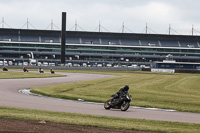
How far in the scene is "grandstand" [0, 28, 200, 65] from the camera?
154m

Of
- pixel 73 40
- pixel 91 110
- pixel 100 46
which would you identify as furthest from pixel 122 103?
pixel 73 40

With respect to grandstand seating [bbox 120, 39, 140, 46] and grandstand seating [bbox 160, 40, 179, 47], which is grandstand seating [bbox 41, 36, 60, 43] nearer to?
grandstand seating [bbox 120, 39, 140, 46]

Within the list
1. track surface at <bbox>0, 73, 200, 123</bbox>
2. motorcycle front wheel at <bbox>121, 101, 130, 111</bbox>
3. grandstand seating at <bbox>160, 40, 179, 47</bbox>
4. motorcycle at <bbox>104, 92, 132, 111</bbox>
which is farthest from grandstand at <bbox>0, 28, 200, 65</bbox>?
motorcycle front wheel at <bbox>121, 101, 130, 111</bbox>

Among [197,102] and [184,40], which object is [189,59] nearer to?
[184,40]

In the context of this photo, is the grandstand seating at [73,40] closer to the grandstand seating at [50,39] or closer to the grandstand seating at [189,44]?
the grandstand seating at [50,39]

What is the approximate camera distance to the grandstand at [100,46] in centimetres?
15388

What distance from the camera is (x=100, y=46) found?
515 ft

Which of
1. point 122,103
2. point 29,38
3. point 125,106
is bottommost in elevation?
point 125,106

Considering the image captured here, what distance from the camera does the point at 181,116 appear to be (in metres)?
18.6

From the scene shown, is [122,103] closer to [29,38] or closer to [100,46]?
[100,46]

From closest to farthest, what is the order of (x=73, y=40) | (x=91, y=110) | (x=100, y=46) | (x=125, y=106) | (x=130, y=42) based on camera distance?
(x=91, y=110), (x=125, y=106), (x=100, y=46), (x=73, y=40), (x=130, y=42)

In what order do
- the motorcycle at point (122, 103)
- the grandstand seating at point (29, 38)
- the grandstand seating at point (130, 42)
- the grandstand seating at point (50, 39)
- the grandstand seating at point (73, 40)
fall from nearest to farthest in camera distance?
the motorcycle at point (122, 103)
the grandstand seating at point (29, 38)
the grandstand seating at point (50, 39)
the grandstand seating at point (73, 40)
the grandstand seating at point (130, 42)

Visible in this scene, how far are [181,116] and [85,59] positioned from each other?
139217mm

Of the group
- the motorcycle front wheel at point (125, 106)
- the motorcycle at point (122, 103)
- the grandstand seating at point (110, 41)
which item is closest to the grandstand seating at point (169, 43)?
the grandstand seating at point (110, 41)
